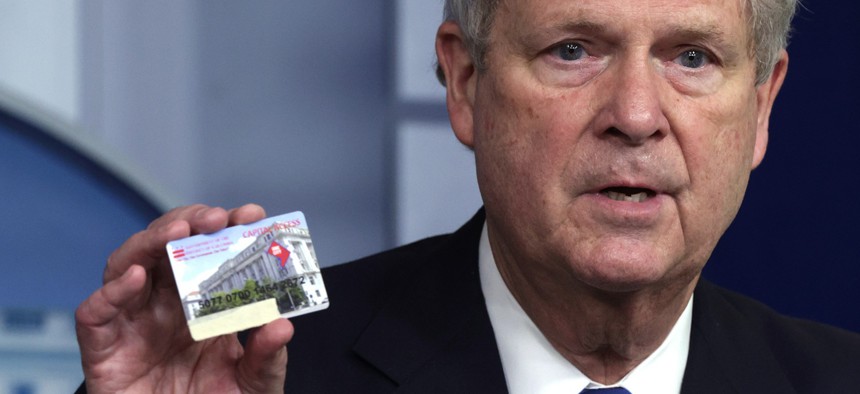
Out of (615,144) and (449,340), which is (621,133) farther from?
(449,340)

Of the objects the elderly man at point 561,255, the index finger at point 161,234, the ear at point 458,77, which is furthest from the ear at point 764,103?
the index finger at point 161,234

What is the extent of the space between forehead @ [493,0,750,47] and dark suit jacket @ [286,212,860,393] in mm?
550

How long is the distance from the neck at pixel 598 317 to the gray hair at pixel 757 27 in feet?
1.35

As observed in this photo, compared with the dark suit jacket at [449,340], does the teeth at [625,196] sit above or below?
above

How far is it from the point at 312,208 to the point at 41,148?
617mm

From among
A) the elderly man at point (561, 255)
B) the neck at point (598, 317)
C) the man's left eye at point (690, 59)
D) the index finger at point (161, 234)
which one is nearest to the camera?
the index finger at point (161, 234)

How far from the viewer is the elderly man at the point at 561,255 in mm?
2059

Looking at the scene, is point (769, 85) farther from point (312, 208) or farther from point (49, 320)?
point (49, 320)

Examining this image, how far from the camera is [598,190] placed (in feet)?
6.99

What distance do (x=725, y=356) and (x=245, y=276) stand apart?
101 cm

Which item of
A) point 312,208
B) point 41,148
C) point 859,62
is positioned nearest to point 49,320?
point 41,148

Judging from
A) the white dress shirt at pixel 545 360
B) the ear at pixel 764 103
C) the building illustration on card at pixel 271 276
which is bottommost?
the white dress shirt at pixel 545 360

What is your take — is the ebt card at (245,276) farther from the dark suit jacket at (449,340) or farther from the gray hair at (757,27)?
the gray hair at (757,27)

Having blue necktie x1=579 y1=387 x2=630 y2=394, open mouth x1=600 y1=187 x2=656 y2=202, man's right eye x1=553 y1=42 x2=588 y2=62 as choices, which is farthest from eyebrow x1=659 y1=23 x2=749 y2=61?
blue necktie x1=579 y1=387 x2=630 y2=394
